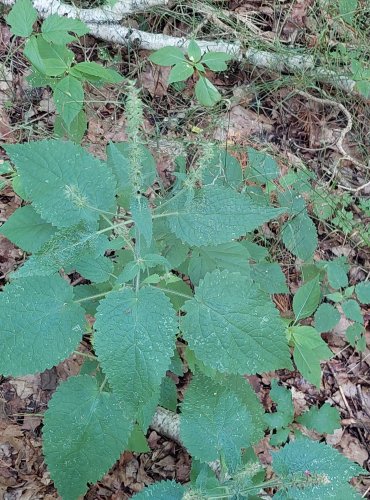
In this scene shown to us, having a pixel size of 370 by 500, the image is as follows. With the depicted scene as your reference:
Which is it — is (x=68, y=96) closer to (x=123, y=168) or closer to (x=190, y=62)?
(x=190, y=62)

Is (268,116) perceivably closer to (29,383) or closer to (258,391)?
(258,391)

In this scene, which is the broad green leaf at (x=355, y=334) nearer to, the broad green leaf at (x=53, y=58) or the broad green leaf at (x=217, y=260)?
the broad green leaf at (x=217, y=260)

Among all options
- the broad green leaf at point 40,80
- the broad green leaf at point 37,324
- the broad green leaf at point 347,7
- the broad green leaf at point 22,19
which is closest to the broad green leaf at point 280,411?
the broad green leaf at point 37,324

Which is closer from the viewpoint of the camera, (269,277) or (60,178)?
(60,178)

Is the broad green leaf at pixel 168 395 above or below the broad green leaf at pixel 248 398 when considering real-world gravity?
below

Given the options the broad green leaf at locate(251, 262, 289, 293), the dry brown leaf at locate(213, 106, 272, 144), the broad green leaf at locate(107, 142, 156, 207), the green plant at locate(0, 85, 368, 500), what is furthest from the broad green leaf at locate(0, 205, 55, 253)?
the dry brown leaf at locate(213, 106, 272, 144)

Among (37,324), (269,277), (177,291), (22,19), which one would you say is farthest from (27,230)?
(269,277)

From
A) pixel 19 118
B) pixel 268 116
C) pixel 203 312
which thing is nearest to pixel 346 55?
pixel 268 116
